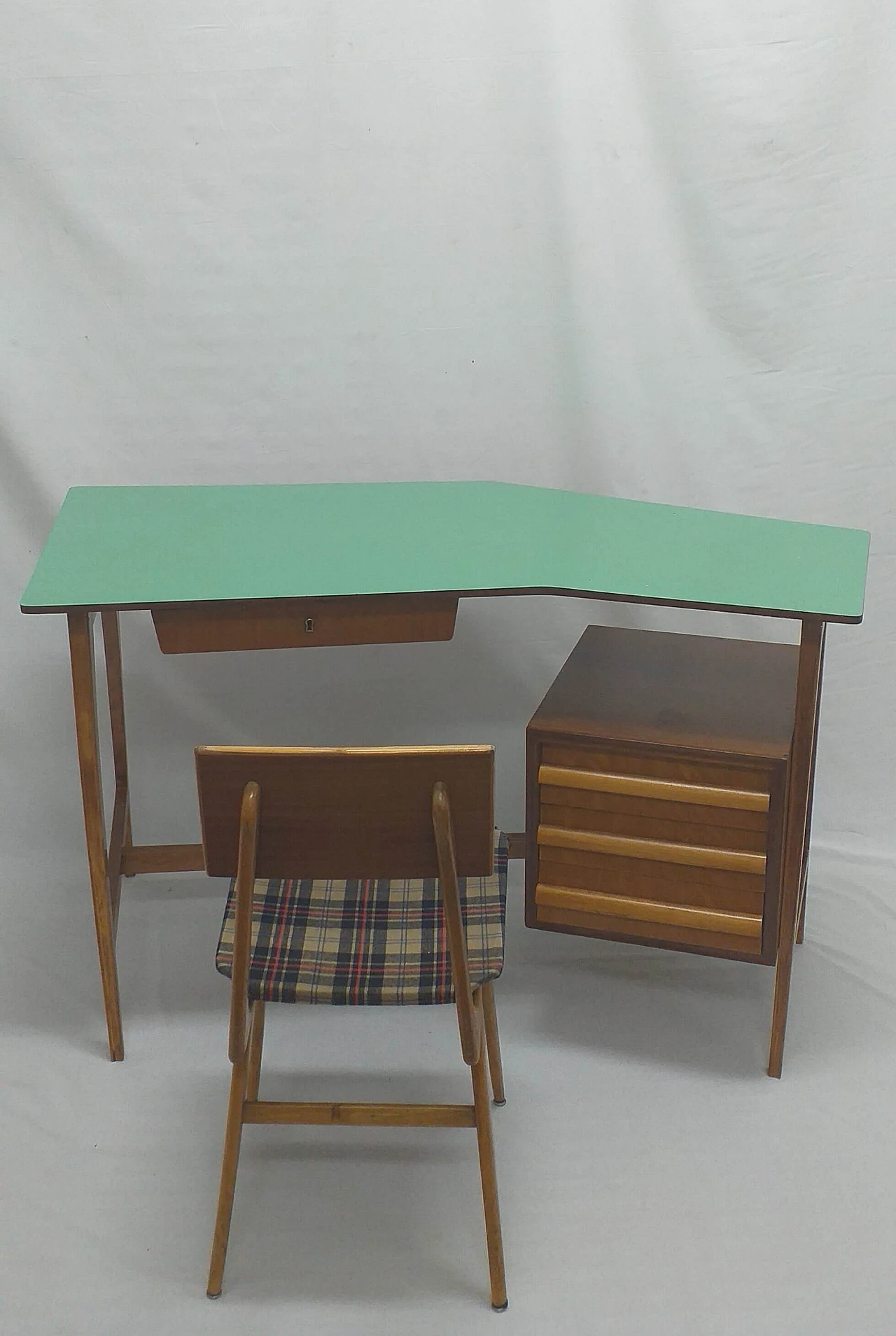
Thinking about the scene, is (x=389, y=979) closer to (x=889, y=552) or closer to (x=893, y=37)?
(x=889, y=552)

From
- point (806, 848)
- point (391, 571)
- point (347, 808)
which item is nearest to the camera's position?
point (347, 808)

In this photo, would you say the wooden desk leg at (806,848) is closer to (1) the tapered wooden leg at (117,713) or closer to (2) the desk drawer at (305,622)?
(2) the desk drawer at (305,622)

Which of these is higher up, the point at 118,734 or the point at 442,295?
the point at 442,295

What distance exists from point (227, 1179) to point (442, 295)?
1771 millimetres

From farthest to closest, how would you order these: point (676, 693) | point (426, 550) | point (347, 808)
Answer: point (676, 693) → point (426, 550) → point (347, 808)

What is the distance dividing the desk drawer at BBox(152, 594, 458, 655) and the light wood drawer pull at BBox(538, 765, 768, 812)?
321mm

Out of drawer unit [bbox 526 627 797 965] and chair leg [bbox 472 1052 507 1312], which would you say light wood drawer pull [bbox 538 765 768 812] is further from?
chair leg [bbox 472 1052 507 1312]

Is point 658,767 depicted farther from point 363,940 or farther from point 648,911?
point 363,940

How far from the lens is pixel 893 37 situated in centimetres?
257

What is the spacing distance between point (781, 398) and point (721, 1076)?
140 cm

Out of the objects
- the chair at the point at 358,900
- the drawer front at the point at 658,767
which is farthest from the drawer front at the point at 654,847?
the chair at the point at 358,900

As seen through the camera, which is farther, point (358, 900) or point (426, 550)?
point (426, 550)

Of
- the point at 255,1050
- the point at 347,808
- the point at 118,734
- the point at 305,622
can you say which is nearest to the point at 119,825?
the point at 118,734

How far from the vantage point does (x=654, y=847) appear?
2.21 m
